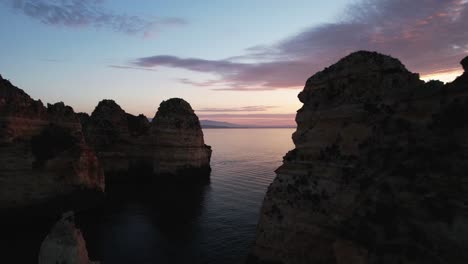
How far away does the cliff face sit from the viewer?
15344mm

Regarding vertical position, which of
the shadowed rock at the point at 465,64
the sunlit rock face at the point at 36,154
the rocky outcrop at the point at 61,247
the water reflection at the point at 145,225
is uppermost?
the shadowed rock at the point at 465,64

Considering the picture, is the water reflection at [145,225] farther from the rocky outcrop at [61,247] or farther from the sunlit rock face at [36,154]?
the rocky outcrop at [61,247]

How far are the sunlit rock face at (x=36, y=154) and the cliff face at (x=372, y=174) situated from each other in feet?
105

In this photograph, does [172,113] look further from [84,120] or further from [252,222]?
[252,222]

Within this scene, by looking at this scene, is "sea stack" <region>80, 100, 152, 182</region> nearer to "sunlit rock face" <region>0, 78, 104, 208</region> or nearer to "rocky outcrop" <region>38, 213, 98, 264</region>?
"sunlit rock face" <region>0, 78, 104, 208</region>

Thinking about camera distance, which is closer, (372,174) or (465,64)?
(465,64)

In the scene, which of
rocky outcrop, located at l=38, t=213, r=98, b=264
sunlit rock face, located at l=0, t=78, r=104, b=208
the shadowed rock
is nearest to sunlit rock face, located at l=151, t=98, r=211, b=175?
sunlit rock face, located at l=0, t=78, r=104, b=208

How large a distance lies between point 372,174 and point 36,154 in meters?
41.5

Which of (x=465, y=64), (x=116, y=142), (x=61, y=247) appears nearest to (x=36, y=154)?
(x=61, y=247)

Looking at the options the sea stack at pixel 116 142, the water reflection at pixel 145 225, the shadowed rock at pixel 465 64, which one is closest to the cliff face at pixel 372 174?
the shadowed rock at pixel 465 64

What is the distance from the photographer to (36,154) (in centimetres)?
4209

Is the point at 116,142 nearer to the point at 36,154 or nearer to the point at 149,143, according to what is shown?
the point at 149,143

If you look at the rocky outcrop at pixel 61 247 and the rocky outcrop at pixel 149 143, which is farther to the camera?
the rocky outcrop at pixel 149 143

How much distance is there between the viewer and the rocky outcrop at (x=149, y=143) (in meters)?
75.4
